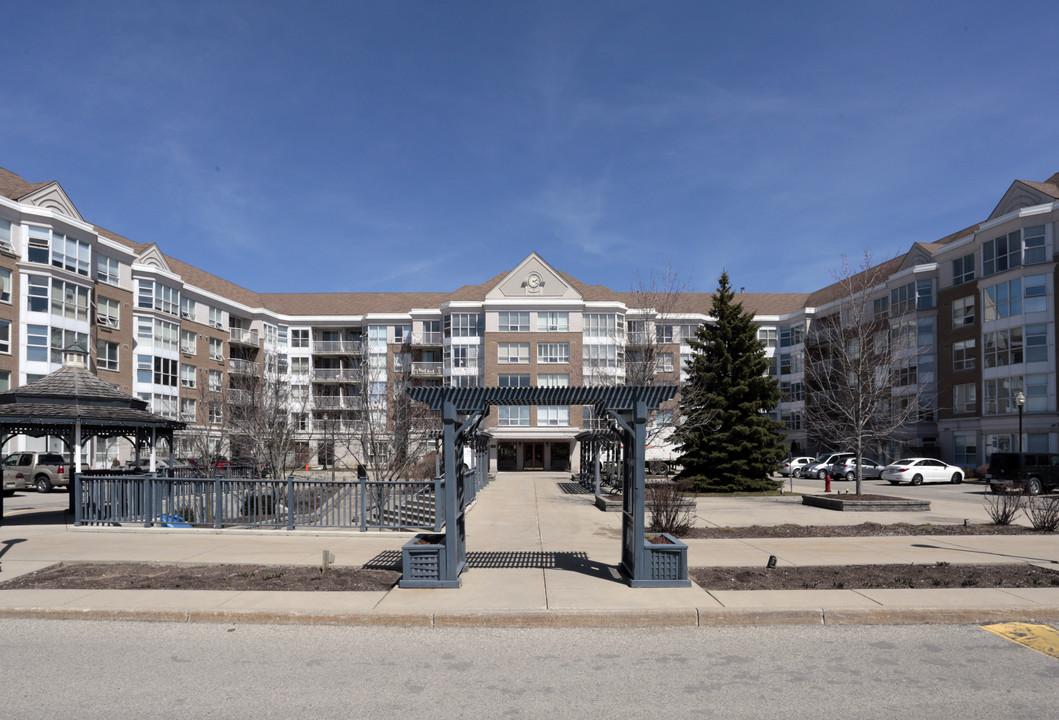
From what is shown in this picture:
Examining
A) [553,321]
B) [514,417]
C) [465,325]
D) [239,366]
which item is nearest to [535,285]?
[553,321]

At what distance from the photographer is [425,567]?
970cm

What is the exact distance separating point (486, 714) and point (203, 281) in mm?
62930

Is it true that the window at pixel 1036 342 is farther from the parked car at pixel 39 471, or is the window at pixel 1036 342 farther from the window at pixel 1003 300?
the parked car at pixel 39 471

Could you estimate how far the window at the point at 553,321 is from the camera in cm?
5522

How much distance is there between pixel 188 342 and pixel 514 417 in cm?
2685

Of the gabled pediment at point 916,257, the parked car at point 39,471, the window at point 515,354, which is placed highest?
the gabled pediment at point 916,257

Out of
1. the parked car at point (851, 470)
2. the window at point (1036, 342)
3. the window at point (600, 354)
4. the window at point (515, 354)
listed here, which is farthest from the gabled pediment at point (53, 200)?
the window at point (1036, 342)

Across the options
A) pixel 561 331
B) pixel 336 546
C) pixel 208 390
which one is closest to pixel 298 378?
pixel 208 390

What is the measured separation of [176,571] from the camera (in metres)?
11.2

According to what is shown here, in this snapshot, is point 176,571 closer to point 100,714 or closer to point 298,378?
point 100,714

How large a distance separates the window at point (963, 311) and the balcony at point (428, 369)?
39.8m

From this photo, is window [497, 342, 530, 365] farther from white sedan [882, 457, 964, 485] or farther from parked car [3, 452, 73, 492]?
parked car [3, 452, 73, 492]

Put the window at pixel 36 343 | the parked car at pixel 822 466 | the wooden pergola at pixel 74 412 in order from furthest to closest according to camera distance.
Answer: the parked car at pixel 822 466
the window at pixel 36 343
the wooden pergola at pixel 74 412

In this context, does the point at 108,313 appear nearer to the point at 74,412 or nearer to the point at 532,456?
the point at 532,456
